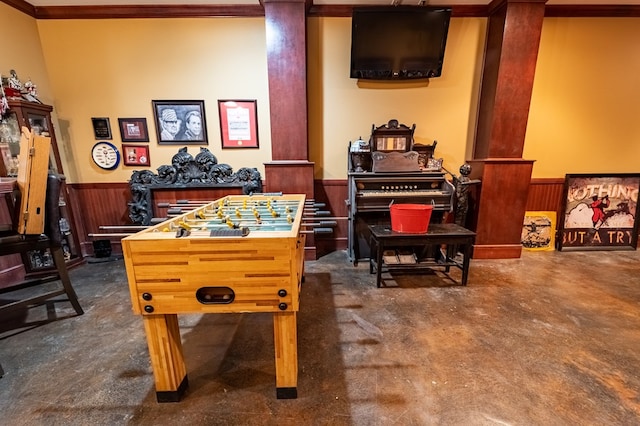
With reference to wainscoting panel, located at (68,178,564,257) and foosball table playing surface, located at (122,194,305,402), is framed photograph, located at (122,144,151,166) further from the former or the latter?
foosball table playing surface, located at (122,194,305,402)

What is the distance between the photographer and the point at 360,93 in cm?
331

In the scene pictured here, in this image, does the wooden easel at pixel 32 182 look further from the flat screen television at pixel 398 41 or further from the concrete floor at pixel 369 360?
the flat screen television at pixel 398 41

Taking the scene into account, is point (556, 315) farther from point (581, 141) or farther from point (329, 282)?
point (581, 141)

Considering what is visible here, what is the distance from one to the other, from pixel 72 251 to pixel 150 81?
218 centimetres

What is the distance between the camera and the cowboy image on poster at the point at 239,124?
329cm

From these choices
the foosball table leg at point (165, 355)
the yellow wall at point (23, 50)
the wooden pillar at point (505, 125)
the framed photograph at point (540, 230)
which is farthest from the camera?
the framed photograph at point (540, 230)

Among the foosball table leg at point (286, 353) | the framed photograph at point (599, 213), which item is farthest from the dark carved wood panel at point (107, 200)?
the framed photograph at point (599, 213)

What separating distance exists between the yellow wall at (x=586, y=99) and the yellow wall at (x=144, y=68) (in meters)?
3.40

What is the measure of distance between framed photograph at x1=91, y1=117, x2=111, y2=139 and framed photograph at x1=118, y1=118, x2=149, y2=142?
0.47ft

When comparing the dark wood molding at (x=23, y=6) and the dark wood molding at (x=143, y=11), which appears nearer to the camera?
the dark wood molding at (x=23, y=6)

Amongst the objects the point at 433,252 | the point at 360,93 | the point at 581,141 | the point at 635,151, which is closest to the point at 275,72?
the point at 360,93

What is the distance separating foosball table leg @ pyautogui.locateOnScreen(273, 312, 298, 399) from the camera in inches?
50.4

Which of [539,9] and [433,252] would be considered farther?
[433,252]

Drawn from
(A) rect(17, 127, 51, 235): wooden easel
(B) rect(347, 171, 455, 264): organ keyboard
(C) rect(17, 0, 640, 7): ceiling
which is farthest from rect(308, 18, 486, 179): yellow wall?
(A) rect(17, 127, 51, 235): wooden easel
